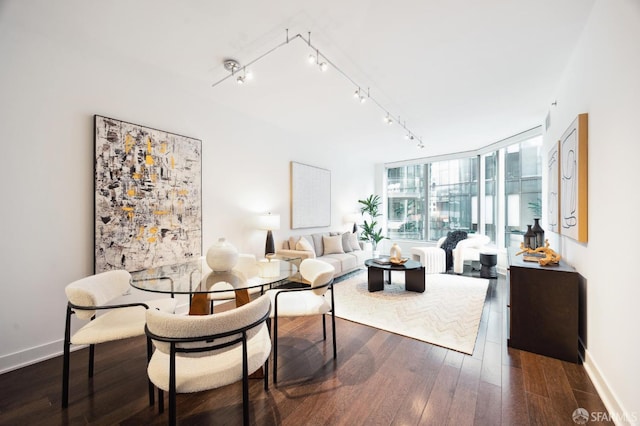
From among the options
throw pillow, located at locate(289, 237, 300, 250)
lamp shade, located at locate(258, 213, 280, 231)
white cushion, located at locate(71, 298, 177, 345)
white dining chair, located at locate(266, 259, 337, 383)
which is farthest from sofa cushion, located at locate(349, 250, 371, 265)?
white cushion, located at locate(71, 298, 177, 345)

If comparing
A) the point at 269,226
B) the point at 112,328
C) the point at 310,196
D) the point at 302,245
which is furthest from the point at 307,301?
the point at 310,196

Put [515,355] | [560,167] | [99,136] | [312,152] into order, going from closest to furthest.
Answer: [515,355]
[99,136]
[560,167]
[312,152]

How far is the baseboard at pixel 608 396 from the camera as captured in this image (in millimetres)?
1450

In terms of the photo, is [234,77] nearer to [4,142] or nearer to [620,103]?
[4,142]

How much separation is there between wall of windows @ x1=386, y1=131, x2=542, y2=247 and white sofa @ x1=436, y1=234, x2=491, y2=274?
576 millimetres

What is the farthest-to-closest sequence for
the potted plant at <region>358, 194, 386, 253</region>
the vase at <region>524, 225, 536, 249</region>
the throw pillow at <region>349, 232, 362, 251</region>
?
the potted plant at <region>358, 194, 386, 253</region> → the throw pillow at <region>349, 232, 362, 251</region> → the vase at <region>524, 225, 536, 249</region>

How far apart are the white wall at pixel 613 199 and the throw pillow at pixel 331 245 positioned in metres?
3.56

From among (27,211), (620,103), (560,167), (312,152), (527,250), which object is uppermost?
(312,152)

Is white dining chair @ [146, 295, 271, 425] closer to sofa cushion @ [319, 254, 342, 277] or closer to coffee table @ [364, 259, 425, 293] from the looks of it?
coffee table @ [364, 259, 425, 293]

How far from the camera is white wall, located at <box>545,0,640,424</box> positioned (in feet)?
4.73

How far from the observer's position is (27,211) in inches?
85.8

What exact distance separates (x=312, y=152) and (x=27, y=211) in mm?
4176

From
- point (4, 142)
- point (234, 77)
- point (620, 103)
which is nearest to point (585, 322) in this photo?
point (620, 103)

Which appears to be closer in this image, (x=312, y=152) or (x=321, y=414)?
(x=321, y=414)
